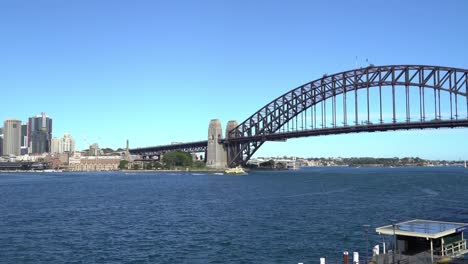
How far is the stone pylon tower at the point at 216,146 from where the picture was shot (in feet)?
556

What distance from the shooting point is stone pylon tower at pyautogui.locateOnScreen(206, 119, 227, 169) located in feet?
556

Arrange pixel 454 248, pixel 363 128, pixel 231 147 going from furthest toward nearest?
pixel 231 147
pixel 363 128
pixel 454 248

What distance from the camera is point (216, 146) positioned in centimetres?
16988

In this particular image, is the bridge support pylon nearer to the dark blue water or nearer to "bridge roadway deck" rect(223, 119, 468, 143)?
"bridge roadway deck" rect(223, 119, 468, 143)

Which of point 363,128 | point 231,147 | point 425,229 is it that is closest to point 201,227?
point 425,229

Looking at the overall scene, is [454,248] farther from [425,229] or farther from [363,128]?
[363,128]

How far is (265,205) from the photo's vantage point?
183ft

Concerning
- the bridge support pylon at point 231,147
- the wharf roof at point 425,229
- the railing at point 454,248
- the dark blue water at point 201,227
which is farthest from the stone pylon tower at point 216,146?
the railing at point 454,248

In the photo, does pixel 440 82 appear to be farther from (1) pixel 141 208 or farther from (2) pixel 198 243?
(2) pixel 198 243

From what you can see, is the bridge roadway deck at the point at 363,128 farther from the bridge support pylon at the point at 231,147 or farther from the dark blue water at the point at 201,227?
the dark blue water at the point at 201,227

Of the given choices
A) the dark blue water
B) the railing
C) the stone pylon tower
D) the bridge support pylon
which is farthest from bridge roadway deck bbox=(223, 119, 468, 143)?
the railing

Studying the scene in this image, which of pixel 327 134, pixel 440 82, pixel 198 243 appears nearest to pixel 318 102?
pixel 327 134

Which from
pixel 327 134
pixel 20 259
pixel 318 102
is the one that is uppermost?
pixel 318 102

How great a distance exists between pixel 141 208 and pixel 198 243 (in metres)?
23.4
